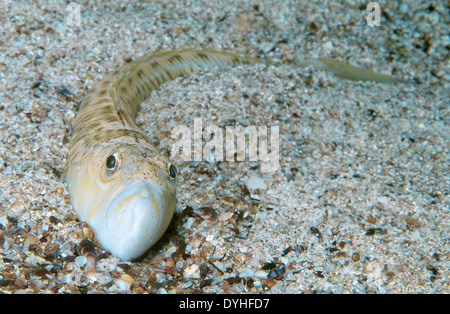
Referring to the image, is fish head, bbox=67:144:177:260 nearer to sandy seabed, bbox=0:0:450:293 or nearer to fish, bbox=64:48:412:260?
fish, bbox=64:48:412:260

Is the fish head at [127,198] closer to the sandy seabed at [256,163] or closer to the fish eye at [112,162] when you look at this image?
the fish eye at [112,162]

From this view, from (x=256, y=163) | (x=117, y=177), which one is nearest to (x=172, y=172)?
(x=117, y=177)

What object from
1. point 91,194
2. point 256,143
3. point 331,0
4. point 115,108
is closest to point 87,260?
point 91,194

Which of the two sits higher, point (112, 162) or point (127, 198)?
point (112, 162)

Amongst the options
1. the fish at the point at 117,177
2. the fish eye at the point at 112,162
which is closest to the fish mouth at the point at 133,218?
the fish at the point at 117,177

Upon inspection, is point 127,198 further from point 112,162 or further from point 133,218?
point 112,162

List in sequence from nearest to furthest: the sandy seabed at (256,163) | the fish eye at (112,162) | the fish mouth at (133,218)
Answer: the fish mouth at (133,218), the fish eye at (112,162), the sandy seabed at (256,163)

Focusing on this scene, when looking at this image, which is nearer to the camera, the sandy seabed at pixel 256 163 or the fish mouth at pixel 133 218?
the fish mouth at pixel 133 218
